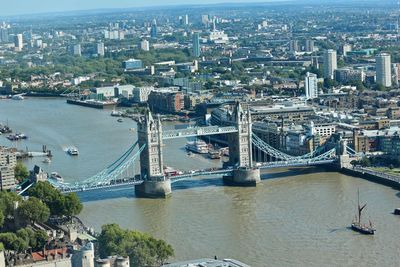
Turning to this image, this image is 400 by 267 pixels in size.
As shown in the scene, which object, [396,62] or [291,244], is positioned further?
[396,62]

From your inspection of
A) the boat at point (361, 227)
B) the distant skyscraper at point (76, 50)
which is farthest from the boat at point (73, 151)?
the distant skyscraper at point (76, 50)

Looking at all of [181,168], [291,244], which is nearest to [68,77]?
[181,168]

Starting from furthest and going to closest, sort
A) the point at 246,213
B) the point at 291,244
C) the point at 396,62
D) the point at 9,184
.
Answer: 1. the point at 396,62
2. the point at 9,184
3. the point at 246,213
4. the point at 291,244

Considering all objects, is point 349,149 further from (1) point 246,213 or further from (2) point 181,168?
(1) point 246,213

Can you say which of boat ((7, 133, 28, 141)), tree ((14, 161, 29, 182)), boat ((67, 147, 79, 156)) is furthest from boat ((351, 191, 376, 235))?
boat ((7, 133, 28, 141))

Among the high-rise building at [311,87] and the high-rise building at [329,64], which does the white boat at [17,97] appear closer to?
the high-rise building at [329,64]

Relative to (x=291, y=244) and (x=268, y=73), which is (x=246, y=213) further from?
(x=268, y=73)

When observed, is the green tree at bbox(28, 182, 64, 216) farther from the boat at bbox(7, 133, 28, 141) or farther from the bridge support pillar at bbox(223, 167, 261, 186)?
the boat at bbox(7, 133, 28, 141)

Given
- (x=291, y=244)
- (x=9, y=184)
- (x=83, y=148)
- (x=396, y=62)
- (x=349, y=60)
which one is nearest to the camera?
(x=291, y=244)
